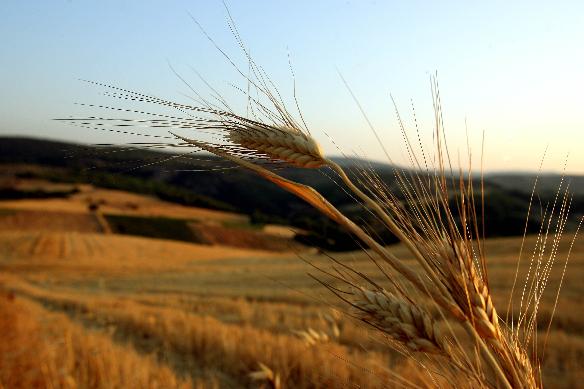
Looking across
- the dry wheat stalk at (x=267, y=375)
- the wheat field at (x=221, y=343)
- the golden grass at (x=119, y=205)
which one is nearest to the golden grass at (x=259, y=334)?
the wheat field at (x=221, y=343)

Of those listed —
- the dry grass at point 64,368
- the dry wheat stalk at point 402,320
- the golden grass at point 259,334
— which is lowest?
the golden grass at point 259,334

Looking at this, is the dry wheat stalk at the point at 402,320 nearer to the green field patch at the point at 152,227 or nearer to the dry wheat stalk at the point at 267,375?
the dry wheat stalk at the point at 267,375

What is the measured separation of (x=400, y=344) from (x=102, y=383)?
3262 mm

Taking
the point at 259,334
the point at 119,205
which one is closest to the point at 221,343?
the point at 259,334

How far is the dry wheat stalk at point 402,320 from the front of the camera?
0.87 metres

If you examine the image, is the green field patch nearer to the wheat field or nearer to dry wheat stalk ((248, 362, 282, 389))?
the wheat field

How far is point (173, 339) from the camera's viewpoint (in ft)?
26.2

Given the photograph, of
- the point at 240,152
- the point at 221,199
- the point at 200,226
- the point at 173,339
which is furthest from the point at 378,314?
the point at 221,199

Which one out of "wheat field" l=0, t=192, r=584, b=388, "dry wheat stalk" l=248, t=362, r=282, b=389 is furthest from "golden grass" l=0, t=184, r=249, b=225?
"dry wheat stalk" l=248, t=362, r=282, b=389

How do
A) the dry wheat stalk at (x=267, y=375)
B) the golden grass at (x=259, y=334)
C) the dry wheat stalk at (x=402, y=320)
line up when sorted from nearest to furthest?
the dry wheat stalk at (x=402, y=320) < the dry wheat stalk at (x=267, y=375) < the golden grass at (x=259, y=334)

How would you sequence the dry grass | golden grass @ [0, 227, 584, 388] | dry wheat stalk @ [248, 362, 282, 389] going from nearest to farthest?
dry wheat stalk @ [248, 362, 282, 389] < the dry grass < golden grass @ [0, 227, 584, 388]

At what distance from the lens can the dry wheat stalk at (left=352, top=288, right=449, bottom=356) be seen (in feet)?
2.85

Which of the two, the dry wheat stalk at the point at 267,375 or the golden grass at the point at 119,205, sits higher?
the dry wheat stalk at the point at 267,375

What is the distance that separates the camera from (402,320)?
0.89m
